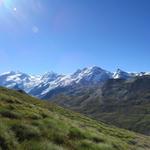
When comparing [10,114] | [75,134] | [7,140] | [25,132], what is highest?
[10,114]

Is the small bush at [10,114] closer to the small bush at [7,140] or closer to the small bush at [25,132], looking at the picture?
the small bush at [25,132]

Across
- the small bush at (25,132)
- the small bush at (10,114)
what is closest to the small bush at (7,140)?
the small bush at (25,132)

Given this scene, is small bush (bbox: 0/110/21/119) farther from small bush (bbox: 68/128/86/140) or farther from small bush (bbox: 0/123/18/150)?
small bush (bbox: 0/123/18/150)

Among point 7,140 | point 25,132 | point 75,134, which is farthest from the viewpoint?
point 75,134

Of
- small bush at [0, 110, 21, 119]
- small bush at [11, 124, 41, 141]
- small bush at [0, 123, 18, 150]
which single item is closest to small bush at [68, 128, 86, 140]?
small bush at [11, 124, 41, 141]

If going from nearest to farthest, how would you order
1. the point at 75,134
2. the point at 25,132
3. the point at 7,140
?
the point at 7,140
the point at 25,132
the point at 75,134

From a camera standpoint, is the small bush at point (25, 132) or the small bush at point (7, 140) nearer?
the small bush at point (7, 140)

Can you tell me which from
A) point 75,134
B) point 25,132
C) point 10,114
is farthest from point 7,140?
point 75,134

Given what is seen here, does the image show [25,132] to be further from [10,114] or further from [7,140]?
[10,114]

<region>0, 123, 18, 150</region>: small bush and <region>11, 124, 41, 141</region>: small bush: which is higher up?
<region>11, 124, 41, 141</region>: small bush

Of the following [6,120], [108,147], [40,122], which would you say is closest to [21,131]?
[6,120]

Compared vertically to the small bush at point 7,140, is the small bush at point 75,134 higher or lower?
higher

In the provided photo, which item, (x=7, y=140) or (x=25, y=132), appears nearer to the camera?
(x=7, y=140)

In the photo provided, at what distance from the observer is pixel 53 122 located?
19.4m
